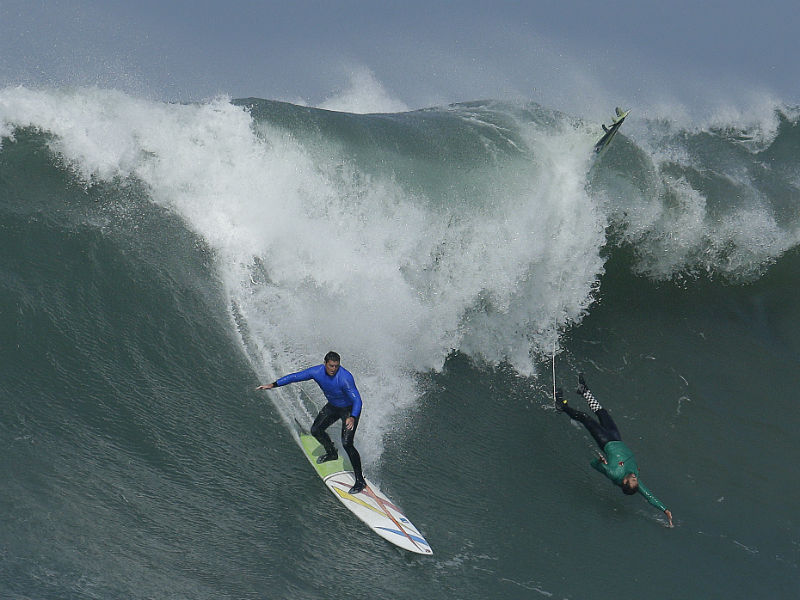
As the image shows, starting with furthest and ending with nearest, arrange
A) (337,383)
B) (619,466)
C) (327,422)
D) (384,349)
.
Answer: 1. (384,349)
2. (619,466)
3. (327,422)
4. (337,383)

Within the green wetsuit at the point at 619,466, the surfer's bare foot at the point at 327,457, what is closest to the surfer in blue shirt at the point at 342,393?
the surfer's bare foot at the point at 327,457

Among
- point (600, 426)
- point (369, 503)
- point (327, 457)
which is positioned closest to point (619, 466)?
point (600, 426)

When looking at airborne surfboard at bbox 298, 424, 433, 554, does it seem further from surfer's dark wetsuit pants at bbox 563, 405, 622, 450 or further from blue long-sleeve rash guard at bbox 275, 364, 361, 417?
surfer's dark wetsuit pants at bbox 563, 405, 622, 450

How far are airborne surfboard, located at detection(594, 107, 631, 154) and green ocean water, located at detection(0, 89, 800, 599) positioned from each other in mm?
288

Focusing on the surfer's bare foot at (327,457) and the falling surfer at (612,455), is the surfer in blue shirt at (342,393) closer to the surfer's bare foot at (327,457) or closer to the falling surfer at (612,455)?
the surfer's bare foot at (327,457)

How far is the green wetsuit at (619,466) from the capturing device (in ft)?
24.1

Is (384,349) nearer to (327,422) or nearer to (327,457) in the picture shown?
(327,422)

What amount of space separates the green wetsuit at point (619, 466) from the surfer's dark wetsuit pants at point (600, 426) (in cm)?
15

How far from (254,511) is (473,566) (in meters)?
1.92

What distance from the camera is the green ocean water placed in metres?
6.21

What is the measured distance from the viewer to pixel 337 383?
6828mm

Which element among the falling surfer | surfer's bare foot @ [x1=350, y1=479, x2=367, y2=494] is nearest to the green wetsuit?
the falling surfer

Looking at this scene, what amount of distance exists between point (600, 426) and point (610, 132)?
603 centimetres

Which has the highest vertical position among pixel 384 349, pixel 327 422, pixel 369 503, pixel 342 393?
pixel 384 349
